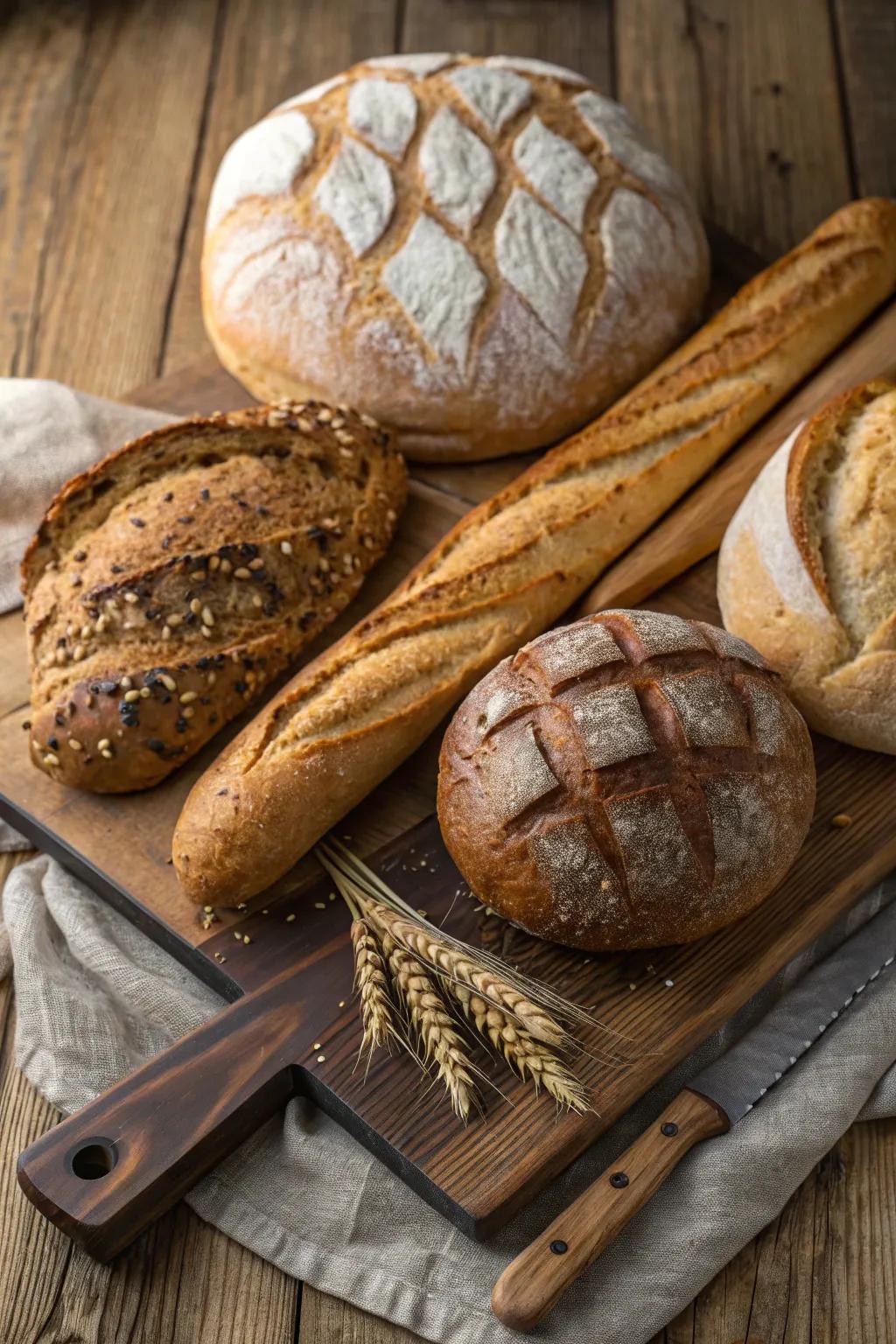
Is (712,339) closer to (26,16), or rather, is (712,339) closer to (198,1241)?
(198,1241)

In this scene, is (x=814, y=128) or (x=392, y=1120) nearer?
(x=392, y=1120)

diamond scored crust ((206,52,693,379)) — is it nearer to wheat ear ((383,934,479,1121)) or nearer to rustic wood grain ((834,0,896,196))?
rustic wood grain ((834,0,896,196))

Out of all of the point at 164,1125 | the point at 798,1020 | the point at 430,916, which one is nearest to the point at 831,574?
the point at 798,1020

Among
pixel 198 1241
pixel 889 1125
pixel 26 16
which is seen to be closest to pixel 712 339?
pixel 889 1125

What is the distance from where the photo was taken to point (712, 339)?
3.00 meters

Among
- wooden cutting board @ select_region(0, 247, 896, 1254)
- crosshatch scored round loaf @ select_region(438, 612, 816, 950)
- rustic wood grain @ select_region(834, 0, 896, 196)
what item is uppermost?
rustic wood grain @ select_region(834, 0, 896, 196)

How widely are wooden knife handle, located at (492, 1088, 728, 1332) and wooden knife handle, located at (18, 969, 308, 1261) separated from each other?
46cm

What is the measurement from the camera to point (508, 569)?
2.60 m

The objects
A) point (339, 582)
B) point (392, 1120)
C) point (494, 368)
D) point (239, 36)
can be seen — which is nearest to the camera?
point (392, 1120)

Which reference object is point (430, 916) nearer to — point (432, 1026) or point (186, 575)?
point (432, 1026)

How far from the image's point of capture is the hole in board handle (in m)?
1.93

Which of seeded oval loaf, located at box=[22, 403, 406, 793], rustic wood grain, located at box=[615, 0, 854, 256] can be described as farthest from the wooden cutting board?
rustic wood grain, located at box=[615, 0, 854, 256]

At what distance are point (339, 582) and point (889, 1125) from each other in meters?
1.38

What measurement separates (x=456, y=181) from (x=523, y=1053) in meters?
1.90
